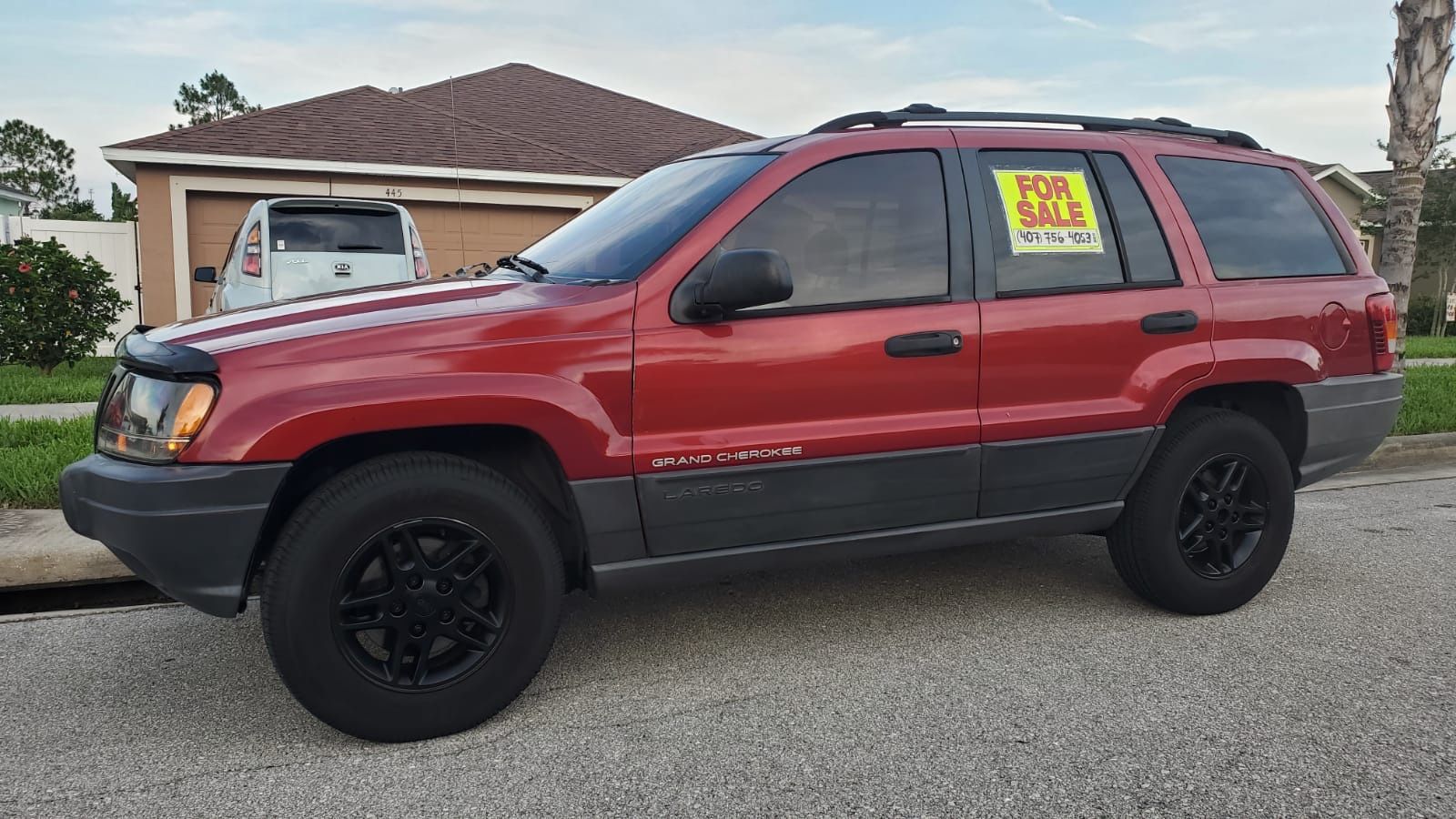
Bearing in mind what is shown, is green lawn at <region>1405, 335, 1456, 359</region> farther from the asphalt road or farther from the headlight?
the headlight

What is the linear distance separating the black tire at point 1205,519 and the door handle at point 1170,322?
350mm

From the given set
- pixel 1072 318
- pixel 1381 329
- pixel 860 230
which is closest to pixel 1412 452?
pixel 1381 329

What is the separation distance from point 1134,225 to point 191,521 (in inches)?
129

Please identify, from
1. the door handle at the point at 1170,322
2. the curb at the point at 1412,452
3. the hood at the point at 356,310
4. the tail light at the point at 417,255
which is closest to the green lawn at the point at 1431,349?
the curb at the point at 1412,452

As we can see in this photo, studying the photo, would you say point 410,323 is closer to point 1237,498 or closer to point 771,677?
point 771,677

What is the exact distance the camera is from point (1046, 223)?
362cm

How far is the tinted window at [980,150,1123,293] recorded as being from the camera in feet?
11.6

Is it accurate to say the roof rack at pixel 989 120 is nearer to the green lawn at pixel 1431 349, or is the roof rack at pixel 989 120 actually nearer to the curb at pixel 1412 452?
the curb at pixel 1412 452

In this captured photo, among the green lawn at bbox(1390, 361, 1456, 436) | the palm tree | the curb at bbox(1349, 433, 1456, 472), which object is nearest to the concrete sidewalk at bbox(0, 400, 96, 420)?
the curb at bbox(1349, 433, 1456, 472)

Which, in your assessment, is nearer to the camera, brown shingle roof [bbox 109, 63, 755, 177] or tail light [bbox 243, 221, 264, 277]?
tail light [bbox 243, 221, 264, 277]

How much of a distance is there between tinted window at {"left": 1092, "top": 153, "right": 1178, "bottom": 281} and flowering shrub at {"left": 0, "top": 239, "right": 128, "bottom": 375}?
10893 millimetres

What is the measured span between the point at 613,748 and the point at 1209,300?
8.84ft

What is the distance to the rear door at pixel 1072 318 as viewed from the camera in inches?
137

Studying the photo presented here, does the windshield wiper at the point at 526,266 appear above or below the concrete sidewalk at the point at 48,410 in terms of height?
above
